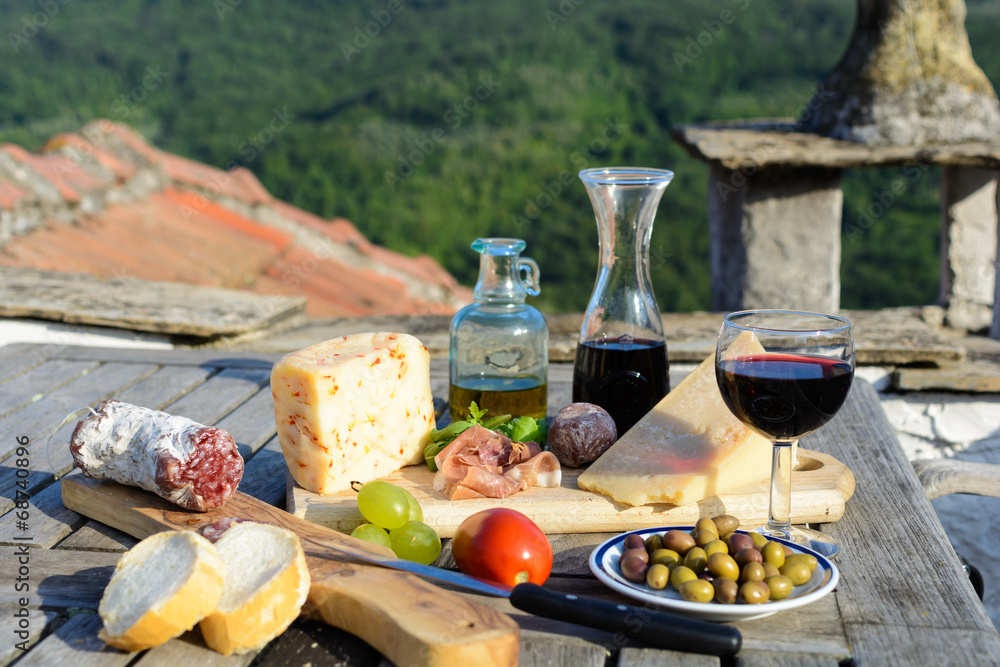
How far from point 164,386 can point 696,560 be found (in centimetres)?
175

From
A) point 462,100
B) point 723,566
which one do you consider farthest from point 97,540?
point 462,100

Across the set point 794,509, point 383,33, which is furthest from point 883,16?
point 383,33

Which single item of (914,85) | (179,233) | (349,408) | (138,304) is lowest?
(179,233)

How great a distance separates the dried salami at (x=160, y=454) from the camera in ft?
4.95

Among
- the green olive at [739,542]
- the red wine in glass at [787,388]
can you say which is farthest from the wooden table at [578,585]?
the red wine in glass at [787,388]

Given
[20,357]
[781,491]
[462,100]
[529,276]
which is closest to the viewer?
[781,491]

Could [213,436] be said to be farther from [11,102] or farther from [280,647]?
[11,102]

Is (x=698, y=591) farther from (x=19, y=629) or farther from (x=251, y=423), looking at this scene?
(x=251, y=423)

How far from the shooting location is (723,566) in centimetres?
126

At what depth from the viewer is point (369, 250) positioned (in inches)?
241

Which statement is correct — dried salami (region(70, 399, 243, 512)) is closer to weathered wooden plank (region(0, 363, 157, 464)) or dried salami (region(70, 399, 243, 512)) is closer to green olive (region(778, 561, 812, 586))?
weathered wooden plank (region(0, 363, 157, 464))

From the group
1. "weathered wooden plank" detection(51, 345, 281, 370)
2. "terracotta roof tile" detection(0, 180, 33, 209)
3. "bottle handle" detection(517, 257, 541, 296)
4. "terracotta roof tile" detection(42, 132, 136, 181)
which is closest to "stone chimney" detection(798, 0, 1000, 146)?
"bottle handle" detection(517, 257, 541, 296)

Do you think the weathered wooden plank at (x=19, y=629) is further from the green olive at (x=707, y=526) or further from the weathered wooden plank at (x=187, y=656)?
the green olive at (x=707, y=526)

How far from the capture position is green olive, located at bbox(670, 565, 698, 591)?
4.11ft
